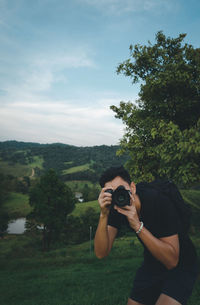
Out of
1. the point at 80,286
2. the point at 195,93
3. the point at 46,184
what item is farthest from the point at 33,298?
the point at 46,184

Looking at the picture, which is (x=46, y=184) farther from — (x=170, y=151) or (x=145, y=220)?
(x=145, y=220)

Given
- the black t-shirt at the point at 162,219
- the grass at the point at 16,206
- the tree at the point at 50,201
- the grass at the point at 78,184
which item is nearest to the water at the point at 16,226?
the grass at the point at 16,206

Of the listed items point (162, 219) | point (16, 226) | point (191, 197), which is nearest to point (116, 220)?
point (162, 219)

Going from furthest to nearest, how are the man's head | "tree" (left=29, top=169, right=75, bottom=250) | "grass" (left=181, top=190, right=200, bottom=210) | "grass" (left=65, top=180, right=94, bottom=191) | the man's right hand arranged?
"grass" (left=65, top=180, right=94, bottom=191)
"grass" (left=181, top=190, right=200, bottom=210)
"tree" (left=29, top=169, right=75, bottom=250)
the man's head
the man's right hand

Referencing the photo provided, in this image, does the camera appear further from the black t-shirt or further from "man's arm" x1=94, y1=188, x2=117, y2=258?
the black t-shirt

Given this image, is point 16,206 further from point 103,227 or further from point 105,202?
point 105,202

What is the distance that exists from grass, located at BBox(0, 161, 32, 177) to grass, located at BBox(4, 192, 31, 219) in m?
66.5

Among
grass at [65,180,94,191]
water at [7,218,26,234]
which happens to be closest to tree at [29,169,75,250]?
water at [7,218,26,234]

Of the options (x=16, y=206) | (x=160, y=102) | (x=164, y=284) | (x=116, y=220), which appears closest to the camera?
(x=164, y=284)

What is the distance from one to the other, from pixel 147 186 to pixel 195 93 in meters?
5.46

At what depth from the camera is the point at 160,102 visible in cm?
677

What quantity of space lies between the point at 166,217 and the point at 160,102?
560cm

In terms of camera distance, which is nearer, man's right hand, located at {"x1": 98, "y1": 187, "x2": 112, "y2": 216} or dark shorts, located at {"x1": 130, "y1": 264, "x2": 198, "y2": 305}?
dark shorts, located at {"x1": 130, "y1": 264, "x2": 198, "y2": 305}

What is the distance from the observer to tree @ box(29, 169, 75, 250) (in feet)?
84.4
